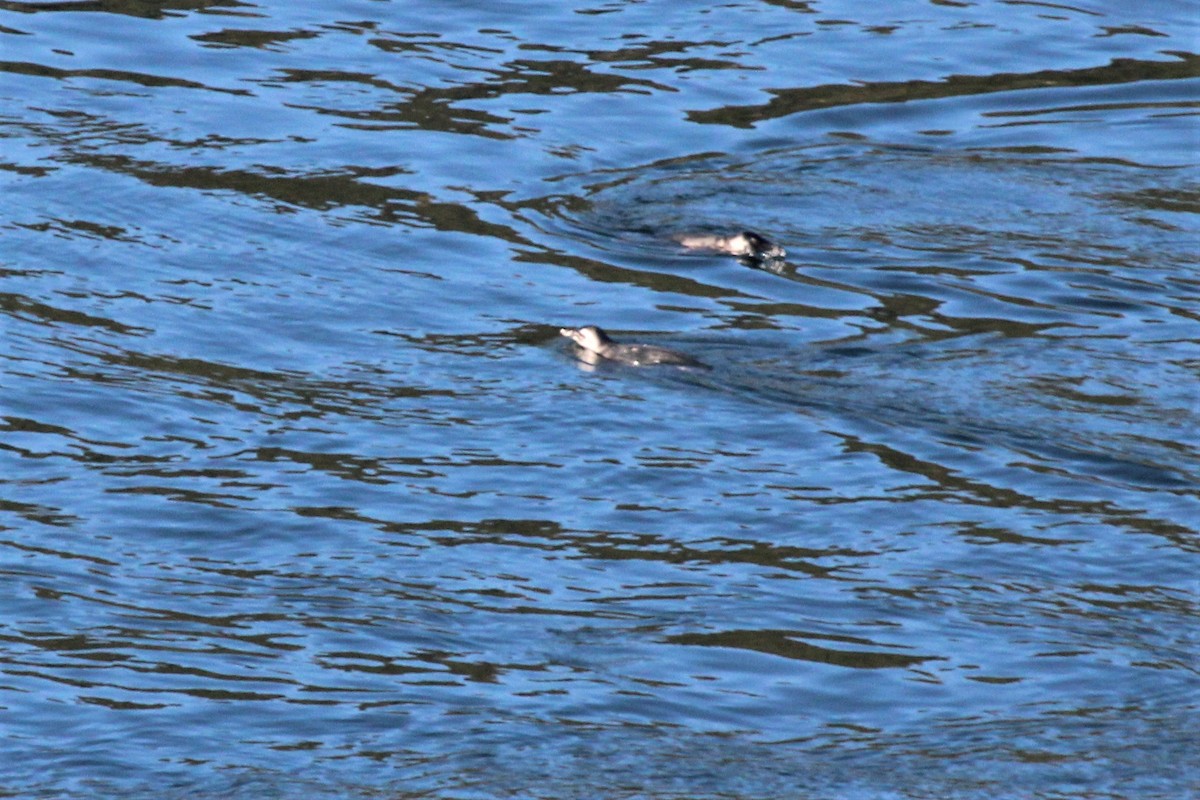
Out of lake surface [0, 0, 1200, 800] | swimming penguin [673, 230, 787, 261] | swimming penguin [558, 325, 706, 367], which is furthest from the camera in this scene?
swimming penguin [673, 230, 787, 261]

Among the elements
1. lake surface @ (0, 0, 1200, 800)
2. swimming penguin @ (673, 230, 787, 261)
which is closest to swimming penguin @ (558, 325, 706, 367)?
lake surface @ (0, 0, 1200, 800)

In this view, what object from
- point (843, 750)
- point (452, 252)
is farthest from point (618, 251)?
point (843, 750)

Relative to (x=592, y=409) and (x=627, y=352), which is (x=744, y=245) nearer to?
(x=627, y=352)

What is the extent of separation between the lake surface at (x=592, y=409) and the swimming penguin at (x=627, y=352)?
0.37 feet

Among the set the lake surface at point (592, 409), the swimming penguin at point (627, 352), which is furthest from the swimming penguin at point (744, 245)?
the swimming penguin at point (627, 352)

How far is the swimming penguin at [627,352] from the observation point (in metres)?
12.9

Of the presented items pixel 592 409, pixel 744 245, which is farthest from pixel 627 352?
pixel 744 245

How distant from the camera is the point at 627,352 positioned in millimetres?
12898

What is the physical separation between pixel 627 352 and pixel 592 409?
0.74 metres

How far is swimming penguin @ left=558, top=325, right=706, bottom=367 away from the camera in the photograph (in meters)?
12.9

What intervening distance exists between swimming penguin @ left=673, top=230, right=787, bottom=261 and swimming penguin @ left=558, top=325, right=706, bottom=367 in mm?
2139

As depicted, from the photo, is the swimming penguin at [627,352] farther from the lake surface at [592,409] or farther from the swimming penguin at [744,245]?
the swimming penguin at [744,245]

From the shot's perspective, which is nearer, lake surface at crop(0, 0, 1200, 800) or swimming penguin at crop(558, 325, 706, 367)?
lake surface at crop(0, 0, 1200, 800)

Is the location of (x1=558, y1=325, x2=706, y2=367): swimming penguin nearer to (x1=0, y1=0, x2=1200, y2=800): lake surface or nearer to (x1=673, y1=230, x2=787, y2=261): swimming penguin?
(x1=0, y1=0, x2=1200, y2=800): lake surface
